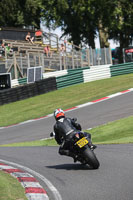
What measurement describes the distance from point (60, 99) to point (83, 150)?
17.8 meters

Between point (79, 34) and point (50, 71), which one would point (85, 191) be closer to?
point (50, 71)

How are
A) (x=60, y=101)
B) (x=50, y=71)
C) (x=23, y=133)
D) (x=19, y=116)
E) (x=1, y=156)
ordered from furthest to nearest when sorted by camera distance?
(x=50, y=71), (x=60, y=101), (x=19, y=116), (x=23, y=133), (x=1, y=156)

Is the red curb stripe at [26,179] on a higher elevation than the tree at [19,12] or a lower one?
lower

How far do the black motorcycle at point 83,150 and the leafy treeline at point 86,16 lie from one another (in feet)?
120

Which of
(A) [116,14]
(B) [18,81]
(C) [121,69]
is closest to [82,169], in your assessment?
(B) [18,81]

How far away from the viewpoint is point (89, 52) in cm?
3488

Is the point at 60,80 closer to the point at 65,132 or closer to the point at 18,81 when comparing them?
the point at 18,81

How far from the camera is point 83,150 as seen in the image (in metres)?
8.68

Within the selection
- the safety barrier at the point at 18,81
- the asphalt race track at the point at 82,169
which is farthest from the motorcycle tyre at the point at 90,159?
the safety barrier at the point at 18,81

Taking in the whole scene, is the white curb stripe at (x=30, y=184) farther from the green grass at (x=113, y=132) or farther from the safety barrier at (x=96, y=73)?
the safety barrier at (x=96, y=73)

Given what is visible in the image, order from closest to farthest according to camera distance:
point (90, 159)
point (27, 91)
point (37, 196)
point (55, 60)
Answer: point (37, 196), point (90, 159), point (27, 91), point (55, 60)

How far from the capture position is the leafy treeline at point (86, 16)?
4512 centimetres

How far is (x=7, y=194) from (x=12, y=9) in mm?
49169

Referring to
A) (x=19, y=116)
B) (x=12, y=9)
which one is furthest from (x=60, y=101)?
(x=12, y=9)
